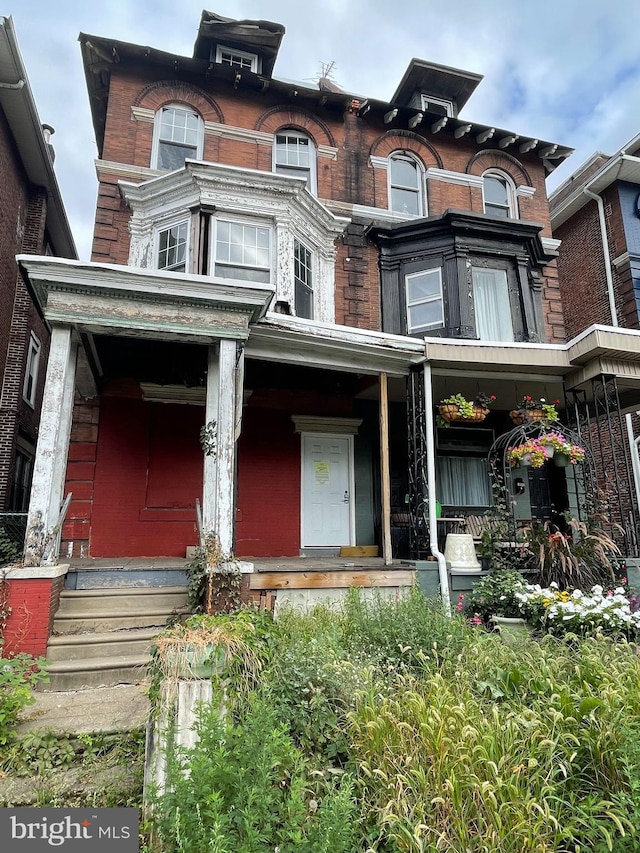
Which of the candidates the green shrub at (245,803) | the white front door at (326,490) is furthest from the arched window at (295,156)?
the green shrub at (245,803)

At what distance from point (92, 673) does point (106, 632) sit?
1.86ft

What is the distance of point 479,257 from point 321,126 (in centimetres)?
428

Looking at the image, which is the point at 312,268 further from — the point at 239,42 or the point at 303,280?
the point at 239,42

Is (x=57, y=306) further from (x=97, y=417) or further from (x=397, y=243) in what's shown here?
(x=397, y=243)

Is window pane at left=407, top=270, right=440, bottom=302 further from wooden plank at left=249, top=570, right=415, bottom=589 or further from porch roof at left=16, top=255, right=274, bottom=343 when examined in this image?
wooden plank at left=249, top=570, right=415, bottom=589

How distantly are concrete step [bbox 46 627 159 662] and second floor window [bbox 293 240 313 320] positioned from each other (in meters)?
5.74

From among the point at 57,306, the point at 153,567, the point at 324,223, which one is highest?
the point at 324,223

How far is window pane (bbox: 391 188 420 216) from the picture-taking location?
10.8 metres

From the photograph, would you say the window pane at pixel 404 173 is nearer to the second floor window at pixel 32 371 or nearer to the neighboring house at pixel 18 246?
the neighboring house at pixel 18 246

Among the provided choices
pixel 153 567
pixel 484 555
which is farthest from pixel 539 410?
pixel 153 567

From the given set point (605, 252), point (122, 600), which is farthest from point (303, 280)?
point (605, 252)

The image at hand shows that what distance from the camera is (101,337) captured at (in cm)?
721

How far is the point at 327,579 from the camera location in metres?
5.98

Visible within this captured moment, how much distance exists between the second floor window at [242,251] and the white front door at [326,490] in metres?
2.94
